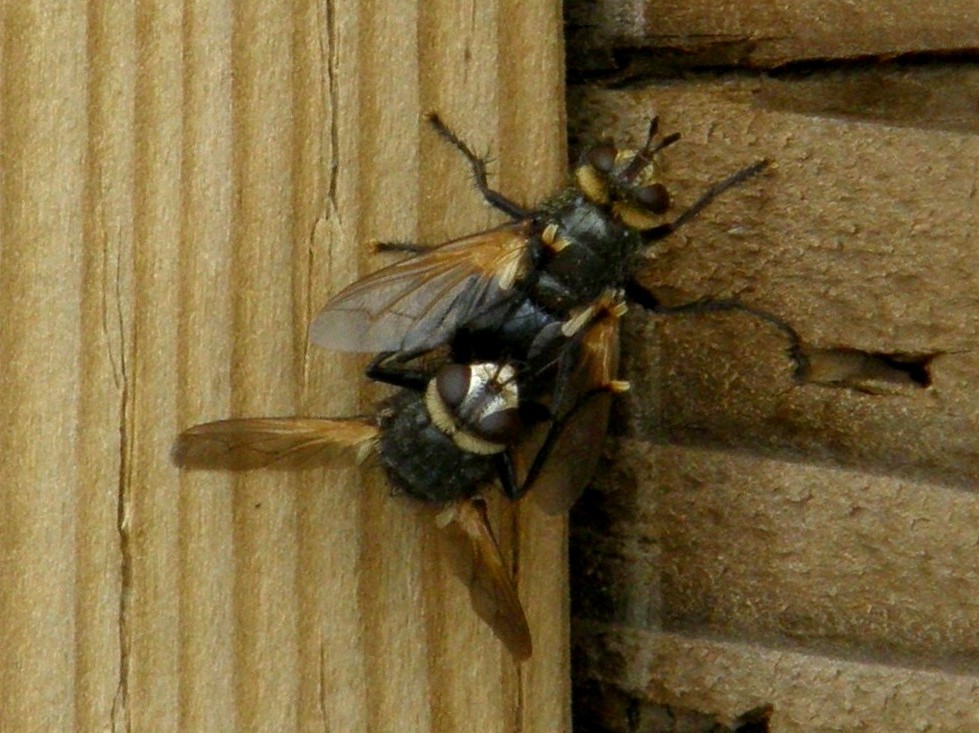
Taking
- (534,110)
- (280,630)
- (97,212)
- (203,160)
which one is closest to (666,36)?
(534,110)

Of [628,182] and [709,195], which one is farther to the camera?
[628,182]

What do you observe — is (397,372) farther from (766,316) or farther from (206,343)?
(766,316)

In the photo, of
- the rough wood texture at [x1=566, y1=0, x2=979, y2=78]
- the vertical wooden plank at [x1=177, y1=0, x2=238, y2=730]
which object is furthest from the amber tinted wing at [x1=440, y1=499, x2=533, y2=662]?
the rough wood texture at [x1=566, y1=0, x2=979, y2=78]

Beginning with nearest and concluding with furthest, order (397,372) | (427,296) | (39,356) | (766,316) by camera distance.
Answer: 1. (39,356)
2. (766,316)
3. (397,372)
4. (427,296)

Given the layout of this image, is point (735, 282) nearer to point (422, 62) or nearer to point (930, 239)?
point (930, 239)

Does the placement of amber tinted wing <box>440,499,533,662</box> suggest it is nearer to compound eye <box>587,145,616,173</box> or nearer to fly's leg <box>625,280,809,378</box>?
fly's leg <box>625,280,809,378</box>

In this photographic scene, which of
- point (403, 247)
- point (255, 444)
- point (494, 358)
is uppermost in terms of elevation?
point (403, 247)

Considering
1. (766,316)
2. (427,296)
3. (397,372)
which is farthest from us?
(427,296)

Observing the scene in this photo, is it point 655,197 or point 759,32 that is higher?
point 759,32

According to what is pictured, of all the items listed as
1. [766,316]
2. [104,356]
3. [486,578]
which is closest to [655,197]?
[766,316]

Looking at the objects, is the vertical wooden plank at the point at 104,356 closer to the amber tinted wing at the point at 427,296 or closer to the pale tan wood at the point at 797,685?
the amber tinted wing at the point at 427,296
